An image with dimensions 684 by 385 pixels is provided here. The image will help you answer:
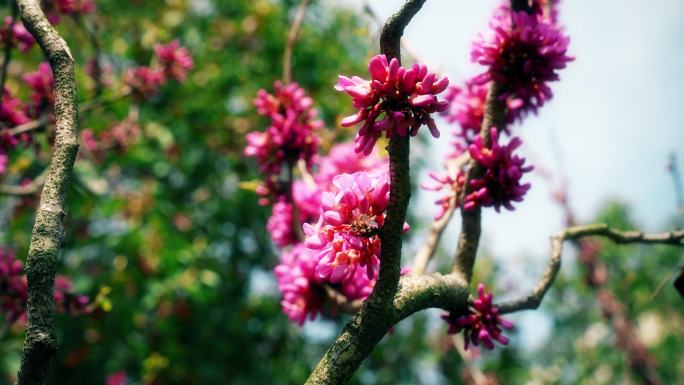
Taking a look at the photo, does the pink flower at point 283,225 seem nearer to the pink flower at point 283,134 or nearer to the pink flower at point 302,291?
the pink flower at point 283,134

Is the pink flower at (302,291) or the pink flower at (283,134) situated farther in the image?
the pink flower at (283,134)

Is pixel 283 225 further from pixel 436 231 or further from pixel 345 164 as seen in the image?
pixel 436 231

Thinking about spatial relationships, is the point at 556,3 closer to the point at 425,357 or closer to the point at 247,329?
the point at 247,329

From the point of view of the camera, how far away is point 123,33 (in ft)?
25.7

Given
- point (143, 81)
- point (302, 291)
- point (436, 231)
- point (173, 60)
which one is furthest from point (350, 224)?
point (173, 60)

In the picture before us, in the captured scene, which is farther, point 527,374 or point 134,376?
point 527,374

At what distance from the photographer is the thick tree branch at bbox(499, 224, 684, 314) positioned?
1.92m

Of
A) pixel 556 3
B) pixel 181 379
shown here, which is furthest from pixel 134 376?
pixel 556 3

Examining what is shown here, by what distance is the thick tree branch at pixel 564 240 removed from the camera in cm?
192

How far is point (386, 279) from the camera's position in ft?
4.42

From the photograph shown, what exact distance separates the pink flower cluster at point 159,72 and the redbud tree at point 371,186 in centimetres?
83

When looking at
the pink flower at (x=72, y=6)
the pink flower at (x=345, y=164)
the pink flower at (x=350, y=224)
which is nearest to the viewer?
the pink flower at (x=350, y=224)

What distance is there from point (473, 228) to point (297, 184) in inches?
39.6

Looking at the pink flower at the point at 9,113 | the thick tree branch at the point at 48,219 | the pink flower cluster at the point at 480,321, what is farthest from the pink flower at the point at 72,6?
the pink flower cluster at the point at 480,321
